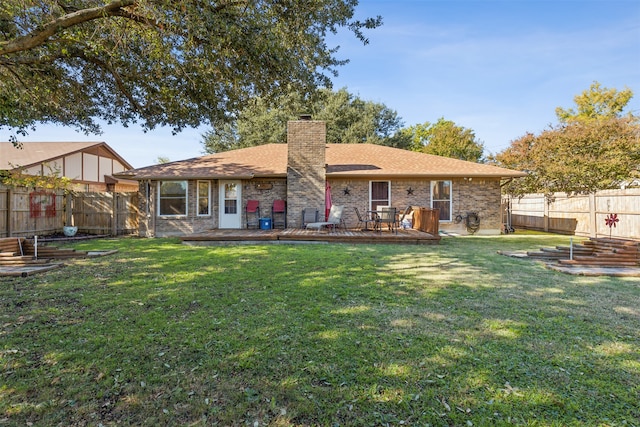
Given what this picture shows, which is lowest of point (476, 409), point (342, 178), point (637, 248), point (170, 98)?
point (476, 409)

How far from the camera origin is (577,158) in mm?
14688

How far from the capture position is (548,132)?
17750 mm

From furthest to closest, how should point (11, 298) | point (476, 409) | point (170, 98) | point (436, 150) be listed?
point (436, 150), point (170, 98), point (11, 298), point (476, 409)

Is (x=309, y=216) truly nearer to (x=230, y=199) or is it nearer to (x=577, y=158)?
(x=230, y=199)

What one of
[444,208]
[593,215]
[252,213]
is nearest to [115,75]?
[252,213]

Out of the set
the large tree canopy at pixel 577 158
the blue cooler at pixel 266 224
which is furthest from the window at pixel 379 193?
the large tree canopy at pixel 577 158

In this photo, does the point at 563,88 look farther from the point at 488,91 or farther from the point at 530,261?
the point at 530,261

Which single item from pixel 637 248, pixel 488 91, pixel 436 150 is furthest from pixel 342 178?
pixel 436 150

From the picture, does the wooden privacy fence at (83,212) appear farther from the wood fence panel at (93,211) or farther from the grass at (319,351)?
the grass at (319,351)

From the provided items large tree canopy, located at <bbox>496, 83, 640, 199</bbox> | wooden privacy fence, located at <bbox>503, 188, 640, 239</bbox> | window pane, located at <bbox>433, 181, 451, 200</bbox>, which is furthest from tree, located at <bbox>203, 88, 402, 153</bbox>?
window pane, located at <bbox>433, 181, 451, 200</bbox>

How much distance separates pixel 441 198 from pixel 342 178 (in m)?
4.41

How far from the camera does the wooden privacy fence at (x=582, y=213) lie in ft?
36.1

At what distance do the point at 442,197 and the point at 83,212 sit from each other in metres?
15.6

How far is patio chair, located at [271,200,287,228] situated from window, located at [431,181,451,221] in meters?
6.41
